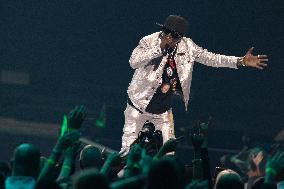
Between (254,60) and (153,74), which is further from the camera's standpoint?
(153,74)

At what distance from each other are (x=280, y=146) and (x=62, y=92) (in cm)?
541

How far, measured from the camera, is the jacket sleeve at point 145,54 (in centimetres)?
689

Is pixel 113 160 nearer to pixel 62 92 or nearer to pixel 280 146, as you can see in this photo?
pixel 280 146

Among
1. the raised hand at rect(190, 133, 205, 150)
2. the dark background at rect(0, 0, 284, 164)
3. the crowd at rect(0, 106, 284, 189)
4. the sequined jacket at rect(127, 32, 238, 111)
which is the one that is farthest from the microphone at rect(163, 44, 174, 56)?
the dark background at rect(0, 0, 284, 164)

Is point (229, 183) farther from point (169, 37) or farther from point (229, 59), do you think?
point (229, 59)

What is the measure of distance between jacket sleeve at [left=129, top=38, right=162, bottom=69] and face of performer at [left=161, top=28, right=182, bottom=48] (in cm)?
12

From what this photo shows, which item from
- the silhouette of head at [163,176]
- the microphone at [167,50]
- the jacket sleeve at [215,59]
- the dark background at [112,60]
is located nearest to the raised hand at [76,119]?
the silhouette of head at [163,176]

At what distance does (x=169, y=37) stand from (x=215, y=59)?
0.83 meters

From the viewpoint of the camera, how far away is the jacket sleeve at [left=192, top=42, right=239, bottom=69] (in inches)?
288

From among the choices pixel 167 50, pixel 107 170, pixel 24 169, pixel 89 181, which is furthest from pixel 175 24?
pixel 89 181

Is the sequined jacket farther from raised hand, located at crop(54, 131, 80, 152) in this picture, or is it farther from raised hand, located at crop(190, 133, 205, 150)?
raised hand, located at crop(54, 131, 80, 152)

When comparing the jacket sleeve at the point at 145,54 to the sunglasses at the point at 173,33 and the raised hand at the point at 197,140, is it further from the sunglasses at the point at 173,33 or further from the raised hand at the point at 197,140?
the raised hand at the point at 197,140

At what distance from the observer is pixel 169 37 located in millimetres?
6895

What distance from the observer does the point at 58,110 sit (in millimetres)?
14539
